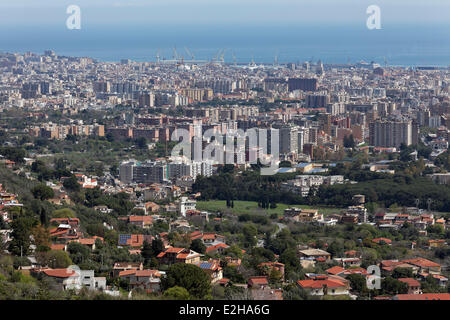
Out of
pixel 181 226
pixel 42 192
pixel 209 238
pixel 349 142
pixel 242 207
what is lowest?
pixel 242 207

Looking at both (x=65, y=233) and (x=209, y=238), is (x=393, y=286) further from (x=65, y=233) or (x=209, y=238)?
(x=65, y=233)

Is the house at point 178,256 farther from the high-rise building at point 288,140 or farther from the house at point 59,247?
the high-rise building at point 288,140

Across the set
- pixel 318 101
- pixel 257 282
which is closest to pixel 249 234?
pixel 257 282

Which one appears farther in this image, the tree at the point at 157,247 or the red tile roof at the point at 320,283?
the tree at the point at 157,247

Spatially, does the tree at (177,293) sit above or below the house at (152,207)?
above

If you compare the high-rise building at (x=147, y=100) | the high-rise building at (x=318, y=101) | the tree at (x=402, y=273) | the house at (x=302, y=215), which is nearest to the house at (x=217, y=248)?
the tree at (x=402, y=273)
